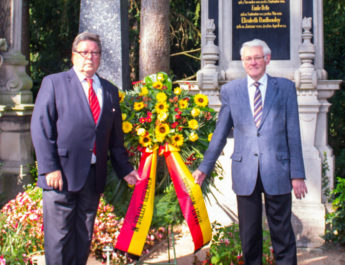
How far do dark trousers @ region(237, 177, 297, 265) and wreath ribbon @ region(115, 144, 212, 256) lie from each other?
44cm

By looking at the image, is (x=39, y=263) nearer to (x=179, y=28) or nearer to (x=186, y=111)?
(x=186, y=111)

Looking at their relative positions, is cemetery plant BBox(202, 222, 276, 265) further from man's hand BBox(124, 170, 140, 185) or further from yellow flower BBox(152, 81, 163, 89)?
yellow flower BBox(152, 81, 163, 89)

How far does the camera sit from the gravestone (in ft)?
16.2

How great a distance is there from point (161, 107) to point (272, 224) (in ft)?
4.23

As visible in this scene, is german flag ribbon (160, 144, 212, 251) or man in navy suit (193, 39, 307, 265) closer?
man in navy suit (193, 39, 307, 265)

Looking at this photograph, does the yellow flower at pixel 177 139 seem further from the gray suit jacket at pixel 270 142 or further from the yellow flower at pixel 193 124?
the gray suit jacket at pixel 270 142

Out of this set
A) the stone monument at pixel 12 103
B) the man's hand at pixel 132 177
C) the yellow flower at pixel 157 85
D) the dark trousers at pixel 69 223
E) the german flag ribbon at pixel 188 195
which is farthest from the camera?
the stone monument at pixel 12 103

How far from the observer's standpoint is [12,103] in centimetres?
682

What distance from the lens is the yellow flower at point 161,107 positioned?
3976mm

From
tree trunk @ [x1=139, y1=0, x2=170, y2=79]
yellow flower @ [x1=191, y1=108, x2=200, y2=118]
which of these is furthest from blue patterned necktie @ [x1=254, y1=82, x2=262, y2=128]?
tree trunk @ [x1=139, y1=0, x2=170, y2=79]

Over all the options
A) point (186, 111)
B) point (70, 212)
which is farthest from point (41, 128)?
point (186, 111)

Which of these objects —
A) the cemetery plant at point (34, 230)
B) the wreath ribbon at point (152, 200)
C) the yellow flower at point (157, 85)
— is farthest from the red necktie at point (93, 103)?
the cemetery plant at point (34, 230)

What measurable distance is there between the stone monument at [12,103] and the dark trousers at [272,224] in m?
4.22

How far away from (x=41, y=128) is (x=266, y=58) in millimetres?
1621
